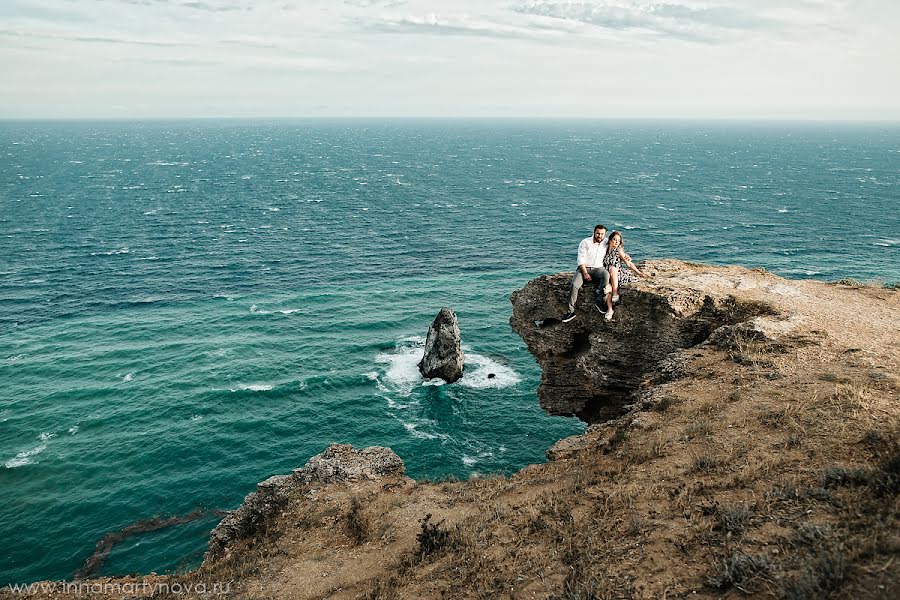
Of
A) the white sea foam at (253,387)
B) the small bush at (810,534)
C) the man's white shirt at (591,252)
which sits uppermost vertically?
the man's white shirt at (591,252)

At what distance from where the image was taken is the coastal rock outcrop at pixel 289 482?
19.1 metres

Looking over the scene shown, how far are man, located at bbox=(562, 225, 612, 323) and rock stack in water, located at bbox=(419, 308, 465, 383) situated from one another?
32621 mm

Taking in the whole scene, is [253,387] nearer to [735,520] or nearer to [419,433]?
[419,433]

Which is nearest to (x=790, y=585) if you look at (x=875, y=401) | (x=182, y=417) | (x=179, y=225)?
(x=875, y=401)

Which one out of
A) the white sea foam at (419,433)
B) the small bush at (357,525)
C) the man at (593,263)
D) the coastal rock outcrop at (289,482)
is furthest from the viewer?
the white sea foam at (419,433)

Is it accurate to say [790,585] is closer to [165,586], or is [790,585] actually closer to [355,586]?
[355,586]

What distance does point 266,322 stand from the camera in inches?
2766

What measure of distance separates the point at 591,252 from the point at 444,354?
35228 millimetres

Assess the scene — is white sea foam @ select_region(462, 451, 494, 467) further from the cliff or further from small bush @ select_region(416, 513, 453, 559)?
small bush @ select_region(416, 513, 453, 559)

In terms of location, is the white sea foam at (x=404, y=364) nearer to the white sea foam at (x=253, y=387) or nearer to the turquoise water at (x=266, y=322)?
the turquoise water at (x=266, y=322)

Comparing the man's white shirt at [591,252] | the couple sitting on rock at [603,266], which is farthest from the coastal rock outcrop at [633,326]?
the man's white shirt at [591,252]

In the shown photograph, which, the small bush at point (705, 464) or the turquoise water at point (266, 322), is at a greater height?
the small bush at point (705, 464)

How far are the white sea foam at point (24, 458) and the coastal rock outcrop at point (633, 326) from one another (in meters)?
41.6

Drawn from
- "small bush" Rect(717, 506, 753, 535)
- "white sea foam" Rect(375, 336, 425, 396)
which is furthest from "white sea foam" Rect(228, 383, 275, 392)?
"small bush" Rect(717, 506, 753, 535)
